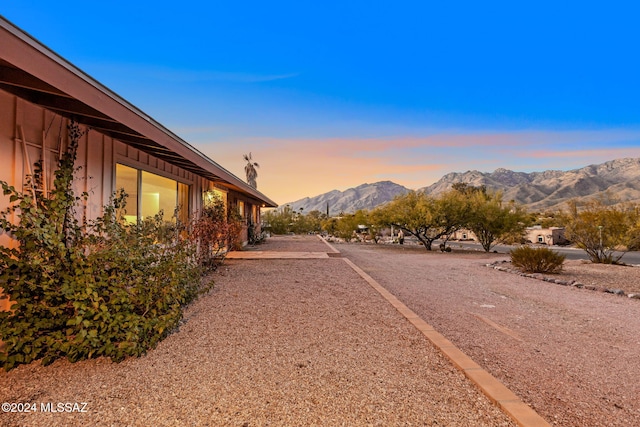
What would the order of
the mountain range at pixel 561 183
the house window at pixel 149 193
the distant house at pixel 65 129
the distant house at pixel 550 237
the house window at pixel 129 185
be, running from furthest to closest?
the mountain range at pixel 561 183, the distant house at pixel 550 237, the house window at pixel 149 193, the house window at pixel 129 185, the distant house at pixel 65 129

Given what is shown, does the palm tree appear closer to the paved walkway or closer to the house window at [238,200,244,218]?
the house window at [238,200,244,218]

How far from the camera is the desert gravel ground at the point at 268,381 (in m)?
2.55

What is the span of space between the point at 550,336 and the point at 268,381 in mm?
4106

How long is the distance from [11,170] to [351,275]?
7.24 metres

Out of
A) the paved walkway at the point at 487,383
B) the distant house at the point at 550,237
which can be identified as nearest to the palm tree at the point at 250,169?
the distant house at the point at 550,237

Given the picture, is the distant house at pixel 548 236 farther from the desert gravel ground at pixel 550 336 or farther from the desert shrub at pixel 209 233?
the desert shrub at pixel 209 233

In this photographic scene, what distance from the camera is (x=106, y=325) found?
322cm

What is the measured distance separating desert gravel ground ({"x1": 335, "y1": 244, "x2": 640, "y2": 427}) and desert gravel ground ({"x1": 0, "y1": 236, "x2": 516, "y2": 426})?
676 millimetres

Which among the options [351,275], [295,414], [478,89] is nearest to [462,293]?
[351,275]

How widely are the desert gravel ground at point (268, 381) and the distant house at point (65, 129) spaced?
1.79 metres

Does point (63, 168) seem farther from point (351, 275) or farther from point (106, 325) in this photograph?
point (351, 275)

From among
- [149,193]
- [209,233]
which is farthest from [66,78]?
[209,233]

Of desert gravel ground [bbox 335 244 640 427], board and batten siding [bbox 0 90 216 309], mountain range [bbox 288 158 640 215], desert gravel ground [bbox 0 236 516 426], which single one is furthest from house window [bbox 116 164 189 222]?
mountain range [bbox 288 158 640 215]

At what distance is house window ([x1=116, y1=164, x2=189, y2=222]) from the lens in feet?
21.1
